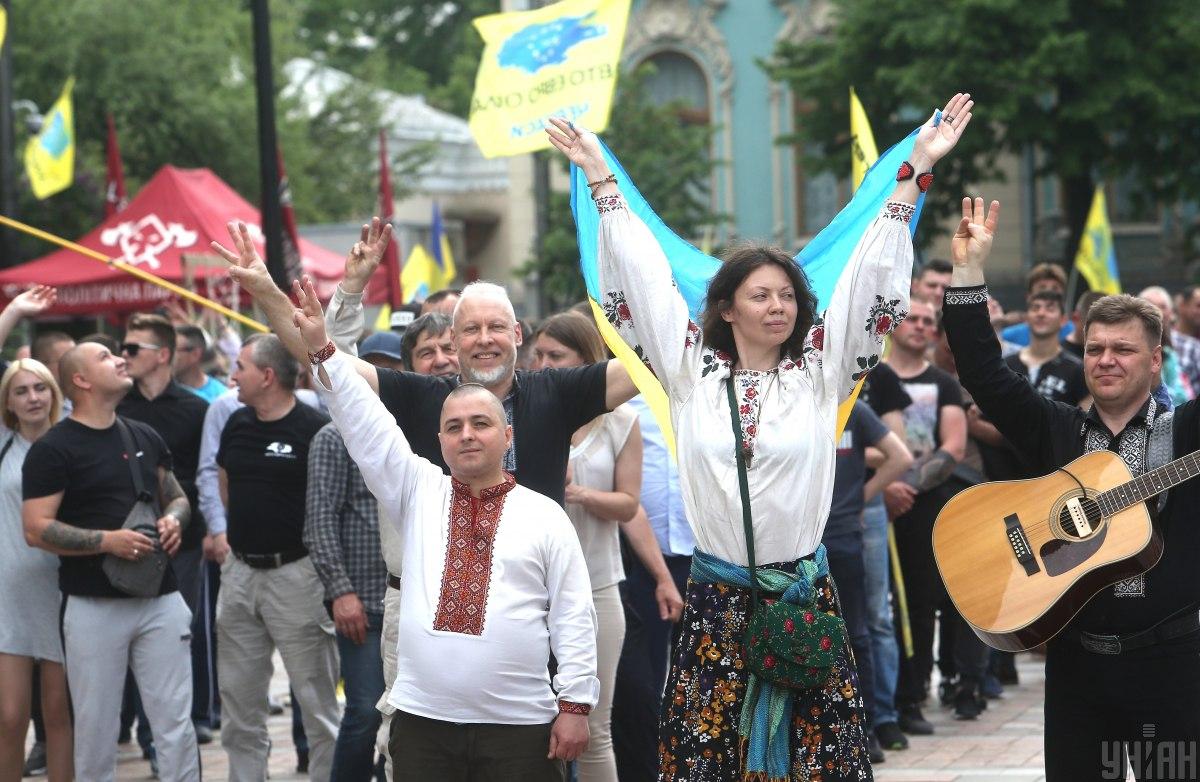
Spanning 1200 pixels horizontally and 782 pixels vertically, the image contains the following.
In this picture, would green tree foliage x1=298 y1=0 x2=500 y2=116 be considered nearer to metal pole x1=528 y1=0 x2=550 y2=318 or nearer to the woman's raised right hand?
metal pole x1=528 y1=0 x2=550 y2=318

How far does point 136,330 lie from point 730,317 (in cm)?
551

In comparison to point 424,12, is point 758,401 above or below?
below

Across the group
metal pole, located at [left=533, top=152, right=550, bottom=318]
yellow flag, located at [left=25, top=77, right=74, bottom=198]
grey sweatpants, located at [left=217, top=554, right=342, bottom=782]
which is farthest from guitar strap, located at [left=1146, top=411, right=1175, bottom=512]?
metal pole, located at [left=533, top=152, right=550, bottom=318]

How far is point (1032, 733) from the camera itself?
9117 mm

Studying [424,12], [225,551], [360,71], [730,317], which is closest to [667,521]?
[225,551]

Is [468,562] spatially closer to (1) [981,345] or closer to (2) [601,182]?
(2) [601,182]

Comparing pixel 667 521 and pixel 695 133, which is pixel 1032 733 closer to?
Answer: pixel 667 521

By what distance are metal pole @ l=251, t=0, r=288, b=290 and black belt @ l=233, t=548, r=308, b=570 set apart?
4712 millimetres

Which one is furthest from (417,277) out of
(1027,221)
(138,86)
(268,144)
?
(1027,221)

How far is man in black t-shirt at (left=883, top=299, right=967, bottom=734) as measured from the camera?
952 centimetres

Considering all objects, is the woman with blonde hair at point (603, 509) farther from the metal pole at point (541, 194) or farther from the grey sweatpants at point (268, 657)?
the metal pole at point (541, 194)

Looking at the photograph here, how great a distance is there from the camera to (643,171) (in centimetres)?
2897

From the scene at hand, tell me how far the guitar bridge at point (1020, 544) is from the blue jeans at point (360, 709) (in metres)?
2.64

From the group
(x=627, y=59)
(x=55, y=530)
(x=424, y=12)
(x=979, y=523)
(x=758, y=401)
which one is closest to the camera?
(x=758, y=401)
